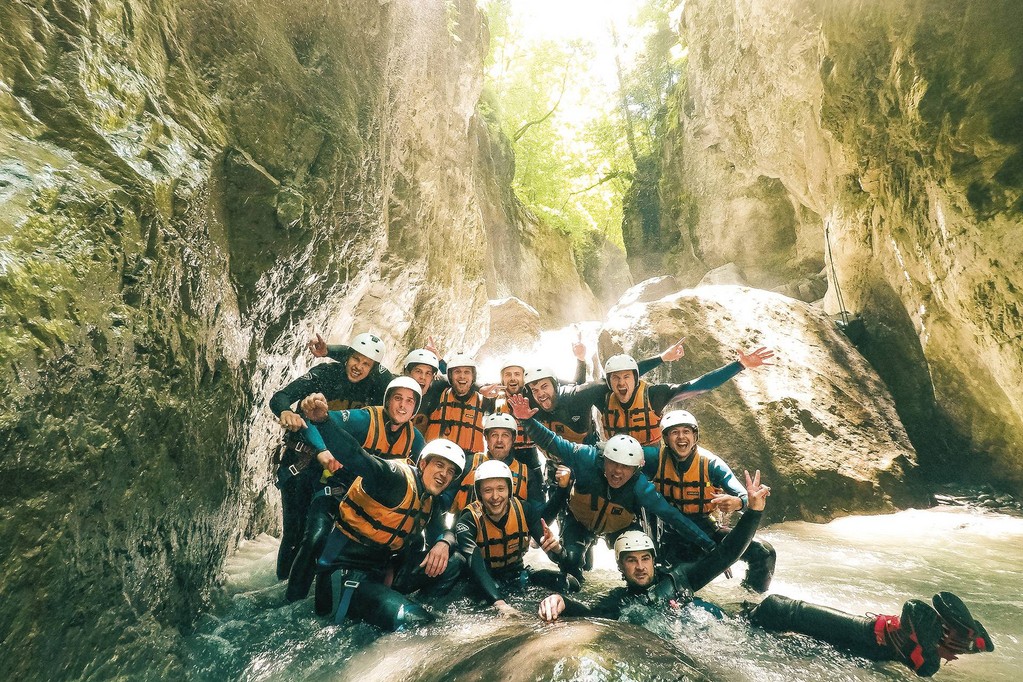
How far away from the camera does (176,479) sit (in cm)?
357

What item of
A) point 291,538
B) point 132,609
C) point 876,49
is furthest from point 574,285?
point 132,609

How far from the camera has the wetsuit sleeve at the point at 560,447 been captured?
16.7 feet

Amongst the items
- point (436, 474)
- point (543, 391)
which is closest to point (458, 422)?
point (543, 391)

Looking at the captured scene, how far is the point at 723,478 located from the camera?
487 cm

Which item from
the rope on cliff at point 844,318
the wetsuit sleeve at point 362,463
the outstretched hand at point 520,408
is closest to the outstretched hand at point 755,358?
the outstretched hand at point 520,408

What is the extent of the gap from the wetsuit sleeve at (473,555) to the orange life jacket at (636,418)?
2.16 metres

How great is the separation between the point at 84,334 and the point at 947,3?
7180 millimetres

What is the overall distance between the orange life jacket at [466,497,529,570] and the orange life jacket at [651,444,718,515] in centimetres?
130

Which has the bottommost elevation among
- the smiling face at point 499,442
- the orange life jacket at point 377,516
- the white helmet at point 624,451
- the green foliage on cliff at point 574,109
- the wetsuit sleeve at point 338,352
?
the orange life jacket at point 377,516

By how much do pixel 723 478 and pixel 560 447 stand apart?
1477 mm

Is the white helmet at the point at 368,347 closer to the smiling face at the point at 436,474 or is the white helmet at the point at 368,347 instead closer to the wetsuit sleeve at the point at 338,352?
Result: the wetsuit sleeve at the point at 338,352

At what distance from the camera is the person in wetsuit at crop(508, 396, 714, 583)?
15.4ft

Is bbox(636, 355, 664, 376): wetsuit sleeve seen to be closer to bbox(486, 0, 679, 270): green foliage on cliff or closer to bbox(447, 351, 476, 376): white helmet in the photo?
bbox(447, 351, 476, 376): white helmet

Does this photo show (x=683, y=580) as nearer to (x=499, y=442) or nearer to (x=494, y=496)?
(x=494, y=496)
